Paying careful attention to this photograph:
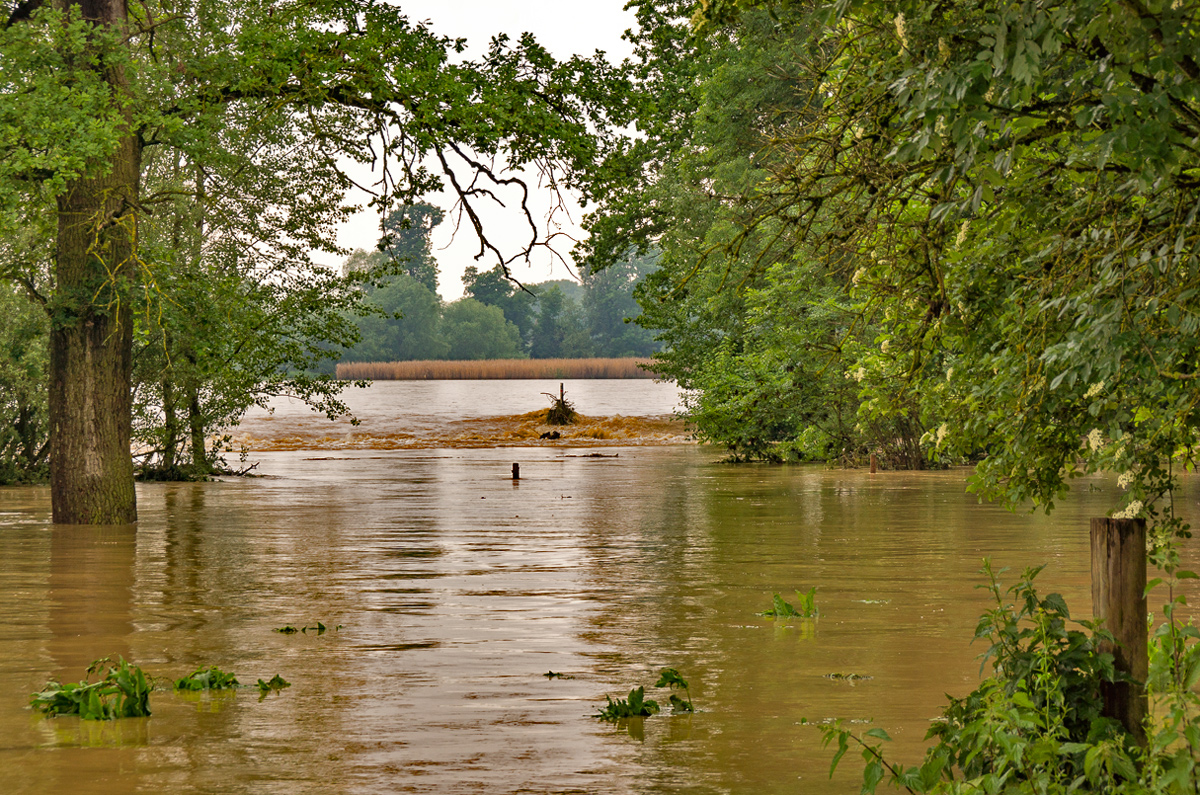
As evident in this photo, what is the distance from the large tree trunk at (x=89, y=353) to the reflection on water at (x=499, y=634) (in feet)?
2.29

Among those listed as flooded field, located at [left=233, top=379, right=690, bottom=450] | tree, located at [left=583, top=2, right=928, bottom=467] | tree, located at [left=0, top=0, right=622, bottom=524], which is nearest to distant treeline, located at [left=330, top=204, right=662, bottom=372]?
flooded field, located at [left=233, top=379, right=690, bottom=450]

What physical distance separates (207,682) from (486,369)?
448 ft

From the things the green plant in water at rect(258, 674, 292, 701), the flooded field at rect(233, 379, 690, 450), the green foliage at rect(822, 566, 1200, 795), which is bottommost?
the green plant in water at rect(258, 674, 292, 701)

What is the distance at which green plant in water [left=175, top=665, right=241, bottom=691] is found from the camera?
28.1ft

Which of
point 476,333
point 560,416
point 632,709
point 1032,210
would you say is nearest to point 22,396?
point 632,709

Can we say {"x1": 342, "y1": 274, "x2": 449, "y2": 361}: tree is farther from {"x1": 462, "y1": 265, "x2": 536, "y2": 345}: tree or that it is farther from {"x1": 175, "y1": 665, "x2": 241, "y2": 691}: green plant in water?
{"x1": 175, "y1": 665, "x2": 241, "y2": 691}: green plant in water

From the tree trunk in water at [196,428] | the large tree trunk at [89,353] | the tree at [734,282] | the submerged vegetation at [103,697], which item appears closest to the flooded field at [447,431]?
the tree trunk in water at [196,428]

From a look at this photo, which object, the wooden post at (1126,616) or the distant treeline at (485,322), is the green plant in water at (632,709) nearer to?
the wooden post at (1126,616)

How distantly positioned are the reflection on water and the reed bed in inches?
4057

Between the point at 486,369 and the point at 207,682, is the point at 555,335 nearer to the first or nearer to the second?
the point at 486,369

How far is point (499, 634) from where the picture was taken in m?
10.7

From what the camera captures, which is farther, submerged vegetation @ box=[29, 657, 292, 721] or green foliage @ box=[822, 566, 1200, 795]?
submerged vegetation @ box=[29, 657, 292, 721]

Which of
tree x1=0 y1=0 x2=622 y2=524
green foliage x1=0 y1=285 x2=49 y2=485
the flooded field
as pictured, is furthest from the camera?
the flooded field

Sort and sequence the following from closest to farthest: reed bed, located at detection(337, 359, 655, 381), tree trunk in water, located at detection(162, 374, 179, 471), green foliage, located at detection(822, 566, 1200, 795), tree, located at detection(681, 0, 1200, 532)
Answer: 1. tree, located at detection(681, 0, 1200, 532)
2. green foliage, located at detection(822, 566, 1200, 795)
3. tree trunk in water, located at detection(162, 374, 179, 471)
4. reed bed, located at detection(337, 359, 655, 381)
